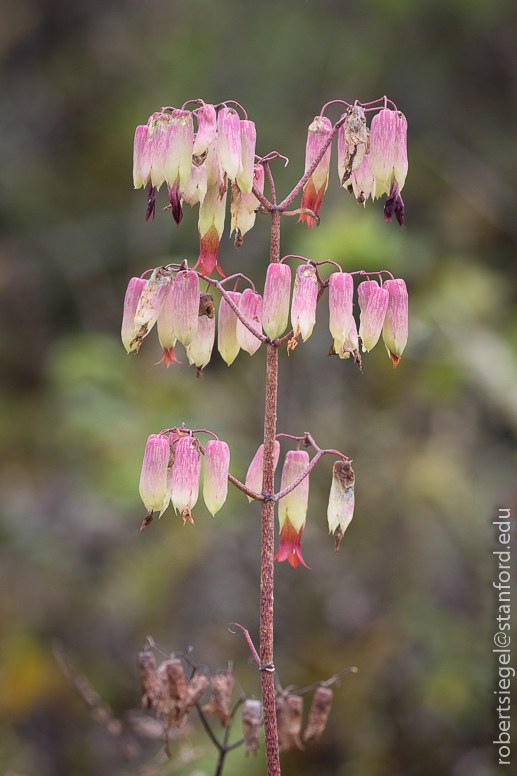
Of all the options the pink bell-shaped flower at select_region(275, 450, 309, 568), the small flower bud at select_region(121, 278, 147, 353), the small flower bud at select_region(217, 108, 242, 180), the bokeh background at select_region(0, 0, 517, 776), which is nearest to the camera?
the small flower bud at select_region(217, 108, 242, 180)

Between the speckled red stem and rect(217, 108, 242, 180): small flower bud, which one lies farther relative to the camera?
the speckled red stem

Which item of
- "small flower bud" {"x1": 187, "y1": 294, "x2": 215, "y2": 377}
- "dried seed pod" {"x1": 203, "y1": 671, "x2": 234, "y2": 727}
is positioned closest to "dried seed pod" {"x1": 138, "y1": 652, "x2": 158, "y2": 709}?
"dried seed pod" {"x1": 203, "y1": 671, "x2": 234, "y2": 727}

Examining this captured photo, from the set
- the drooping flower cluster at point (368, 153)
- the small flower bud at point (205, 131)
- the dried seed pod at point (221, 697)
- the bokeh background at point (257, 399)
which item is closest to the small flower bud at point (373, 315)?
the drooping flower cluster at point (368, 153)

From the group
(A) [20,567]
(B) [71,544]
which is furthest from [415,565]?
(A) [20,567]

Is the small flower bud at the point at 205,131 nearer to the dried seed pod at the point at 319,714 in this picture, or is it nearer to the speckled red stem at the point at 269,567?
the speckled red stem at the point at 269,567

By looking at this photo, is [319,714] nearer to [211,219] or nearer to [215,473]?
[215,473]

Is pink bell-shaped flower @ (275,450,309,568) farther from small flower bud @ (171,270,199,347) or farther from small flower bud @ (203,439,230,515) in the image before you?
small flower bud @ (171,270,199,347)

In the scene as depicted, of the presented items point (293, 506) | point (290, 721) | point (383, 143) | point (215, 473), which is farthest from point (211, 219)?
point (290, 721)
